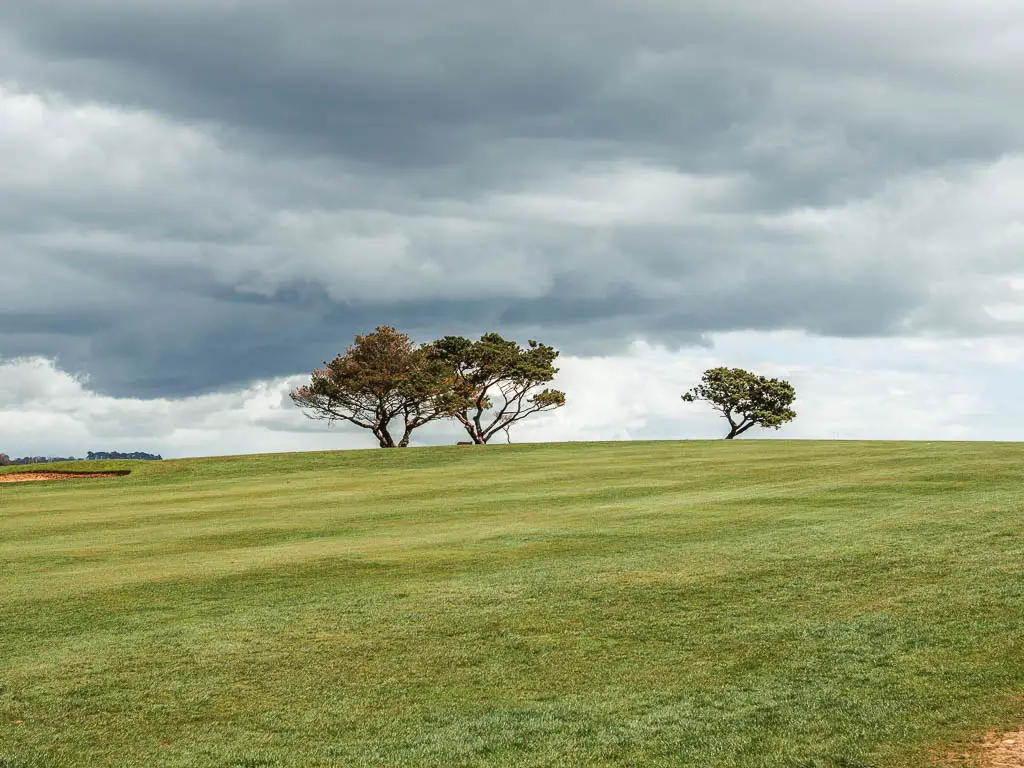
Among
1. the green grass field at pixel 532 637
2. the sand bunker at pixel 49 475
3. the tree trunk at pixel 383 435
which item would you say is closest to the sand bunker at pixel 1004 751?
the green grass field at pixel 532 637

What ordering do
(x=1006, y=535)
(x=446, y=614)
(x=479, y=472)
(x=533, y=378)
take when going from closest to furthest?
(x=446, y=614), (x=1006, y=535), (x=479, y=472), (x=533, y=378)

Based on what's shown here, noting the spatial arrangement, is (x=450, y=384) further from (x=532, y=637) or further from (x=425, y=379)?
(x=532, y=637)

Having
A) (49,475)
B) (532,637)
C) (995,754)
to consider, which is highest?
(49,475)

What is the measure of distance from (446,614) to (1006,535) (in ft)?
32.1

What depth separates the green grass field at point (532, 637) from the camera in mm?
8125

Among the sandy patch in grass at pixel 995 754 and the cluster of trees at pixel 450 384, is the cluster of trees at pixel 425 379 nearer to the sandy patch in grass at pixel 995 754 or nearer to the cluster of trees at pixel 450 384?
the cluster of trees at pixel 450 384

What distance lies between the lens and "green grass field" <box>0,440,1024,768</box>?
26.7 feet

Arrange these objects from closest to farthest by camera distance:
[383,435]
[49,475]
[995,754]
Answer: [995,754]
[49,475]
[383,435]

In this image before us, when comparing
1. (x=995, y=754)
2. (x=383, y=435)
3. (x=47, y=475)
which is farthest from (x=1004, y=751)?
(x=383, y=435)

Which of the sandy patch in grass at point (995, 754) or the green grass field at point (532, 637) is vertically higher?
the green grass field at point (532, 637)

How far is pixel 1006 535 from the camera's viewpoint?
16.1 meters

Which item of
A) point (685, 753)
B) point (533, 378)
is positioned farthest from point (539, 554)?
point (533, 378)

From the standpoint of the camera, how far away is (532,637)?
11.2 m

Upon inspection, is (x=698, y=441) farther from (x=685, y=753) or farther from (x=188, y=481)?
(x=685, y=753)
